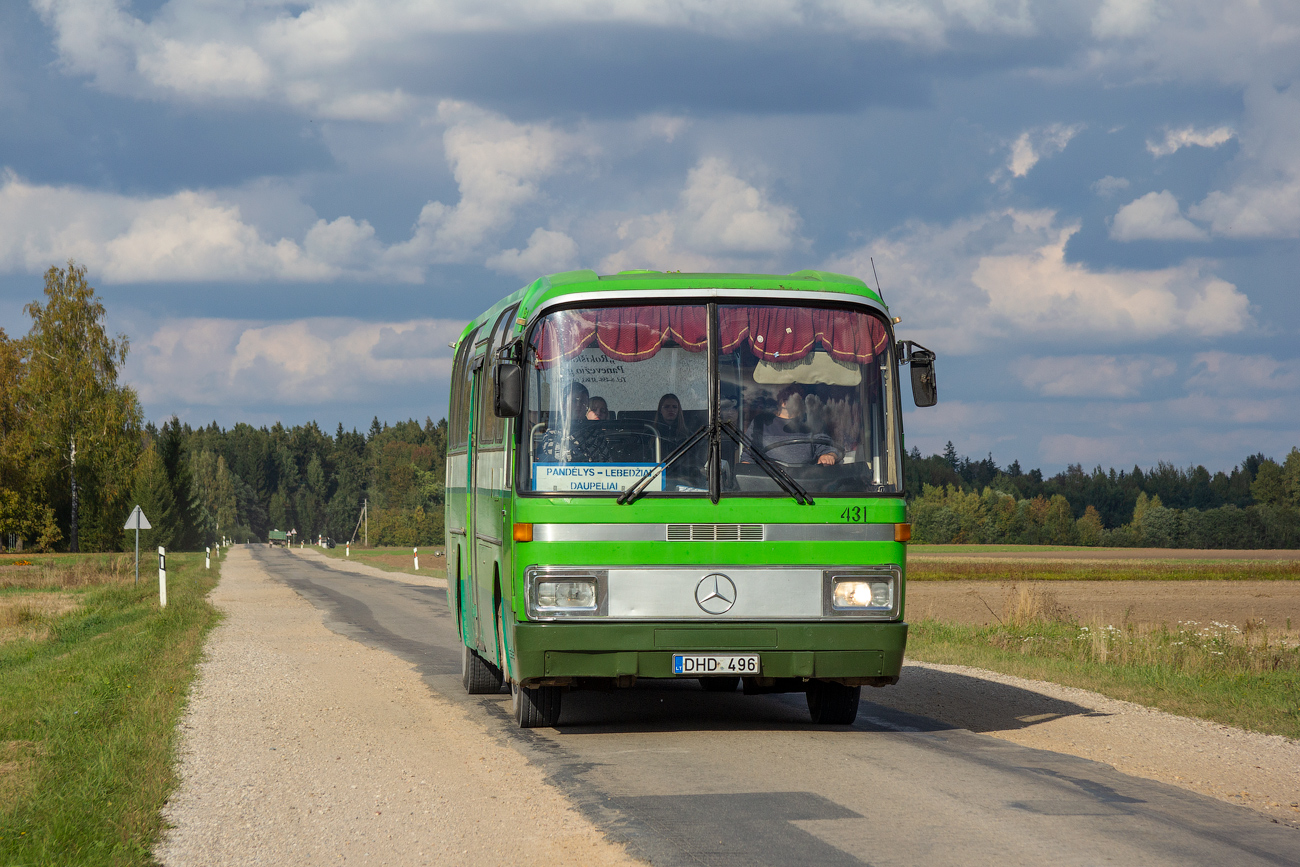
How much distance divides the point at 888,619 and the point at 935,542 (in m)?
131

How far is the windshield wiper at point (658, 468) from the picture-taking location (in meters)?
8.53

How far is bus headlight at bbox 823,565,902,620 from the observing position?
28.4 feet

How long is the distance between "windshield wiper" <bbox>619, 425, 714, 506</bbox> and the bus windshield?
30 millimetres

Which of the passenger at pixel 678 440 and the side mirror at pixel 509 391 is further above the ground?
the side mirror at pixel 509 391

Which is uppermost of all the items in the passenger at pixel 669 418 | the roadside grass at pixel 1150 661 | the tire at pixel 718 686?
the passenger at pixel 669 418

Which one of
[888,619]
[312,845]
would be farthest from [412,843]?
[888,619]

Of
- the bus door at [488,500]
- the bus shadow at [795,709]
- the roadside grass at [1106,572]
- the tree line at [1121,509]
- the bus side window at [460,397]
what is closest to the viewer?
the bus door at [488,500]

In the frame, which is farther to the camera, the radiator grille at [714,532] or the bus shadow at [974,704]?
the bus shadow at [974,704]

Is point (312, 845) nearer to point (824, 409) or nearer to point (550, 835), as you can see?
point (550, 835)

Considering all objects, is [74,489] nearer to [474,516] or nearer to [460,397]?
[460,397]

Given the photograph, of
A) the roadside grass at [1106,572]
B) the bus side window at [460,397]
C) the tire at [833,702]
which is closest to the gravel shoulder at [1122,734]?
the tire at [833,702]

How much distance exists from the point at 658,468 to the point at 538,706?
232 centimetres

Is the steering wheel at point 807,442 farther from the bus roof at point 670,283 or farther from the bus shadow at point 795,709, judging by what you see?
the bus shadow at point 795,709

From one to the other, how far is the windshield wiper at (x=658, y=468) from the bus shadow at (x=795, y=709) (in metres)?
2.16
